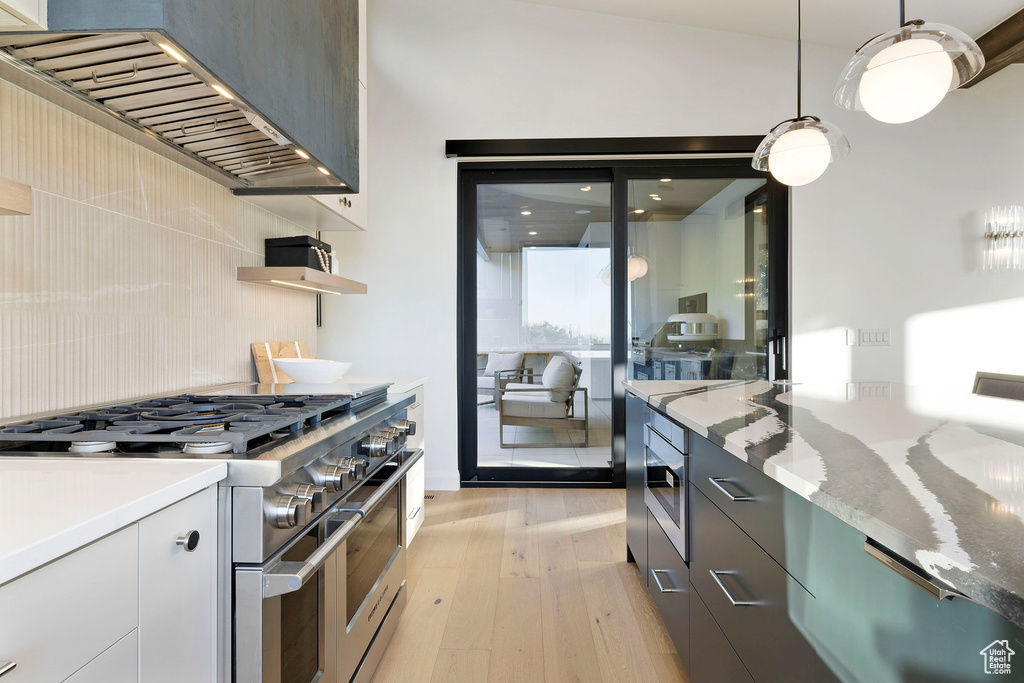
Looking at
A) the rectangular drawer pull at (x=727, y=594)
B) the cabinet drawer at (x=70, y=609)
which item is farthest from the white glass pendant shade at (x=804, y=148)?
the cabinet drawer at (x=70, y=609)

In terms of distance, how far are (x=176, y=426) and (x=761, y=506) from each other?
3.88 feet

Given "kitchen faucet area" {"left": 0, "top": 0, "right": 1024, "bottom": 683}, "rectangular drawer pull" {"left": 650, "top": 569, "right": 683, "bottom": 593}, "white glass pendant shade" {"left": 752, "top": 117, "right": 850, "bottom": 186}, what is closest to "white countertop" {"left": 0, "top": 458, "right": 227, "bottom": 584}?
"kitchen faucet area" {"left": 0, "top": 0, "right": 1024, "bottom": 683}

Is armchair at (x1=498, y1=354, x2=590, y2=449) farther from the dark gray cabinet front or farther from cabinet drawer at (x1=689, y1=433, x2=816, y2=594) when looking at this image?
cabinet drawer at (x1=689, y1=433, x2=816, y2=594)

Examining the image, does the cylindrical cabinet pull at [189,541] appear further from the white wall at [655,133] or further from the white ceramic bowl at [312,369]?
the white wall at [655,133]

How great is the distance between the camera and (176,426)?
1066 mm

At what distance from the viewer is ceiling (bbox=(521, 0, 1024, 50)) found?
2965 millimetres

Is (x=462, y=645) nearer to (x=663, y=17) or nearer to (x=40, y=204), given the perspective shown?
(x=40, y=204)

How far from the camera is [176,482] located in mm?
784

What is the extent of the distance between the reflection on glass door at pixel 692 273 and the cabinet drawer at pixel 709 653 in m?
2.33

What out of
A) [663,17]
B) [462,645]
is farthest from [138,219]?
[663,17]

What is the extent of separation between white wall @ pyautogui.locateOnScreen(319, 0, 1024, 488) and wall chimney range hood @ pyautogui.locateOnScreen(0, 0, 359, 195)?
152 centimetres

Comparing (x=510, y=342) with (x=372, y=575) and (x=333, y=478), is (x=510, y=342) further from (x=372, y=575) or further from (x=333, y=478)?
(x=333, y=478)

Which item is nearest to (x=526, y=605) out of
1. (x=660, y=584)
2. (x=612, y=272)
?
(x=660, y=584)

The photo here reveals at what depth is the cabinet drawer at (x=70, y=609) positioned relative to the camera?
21.0 inches
